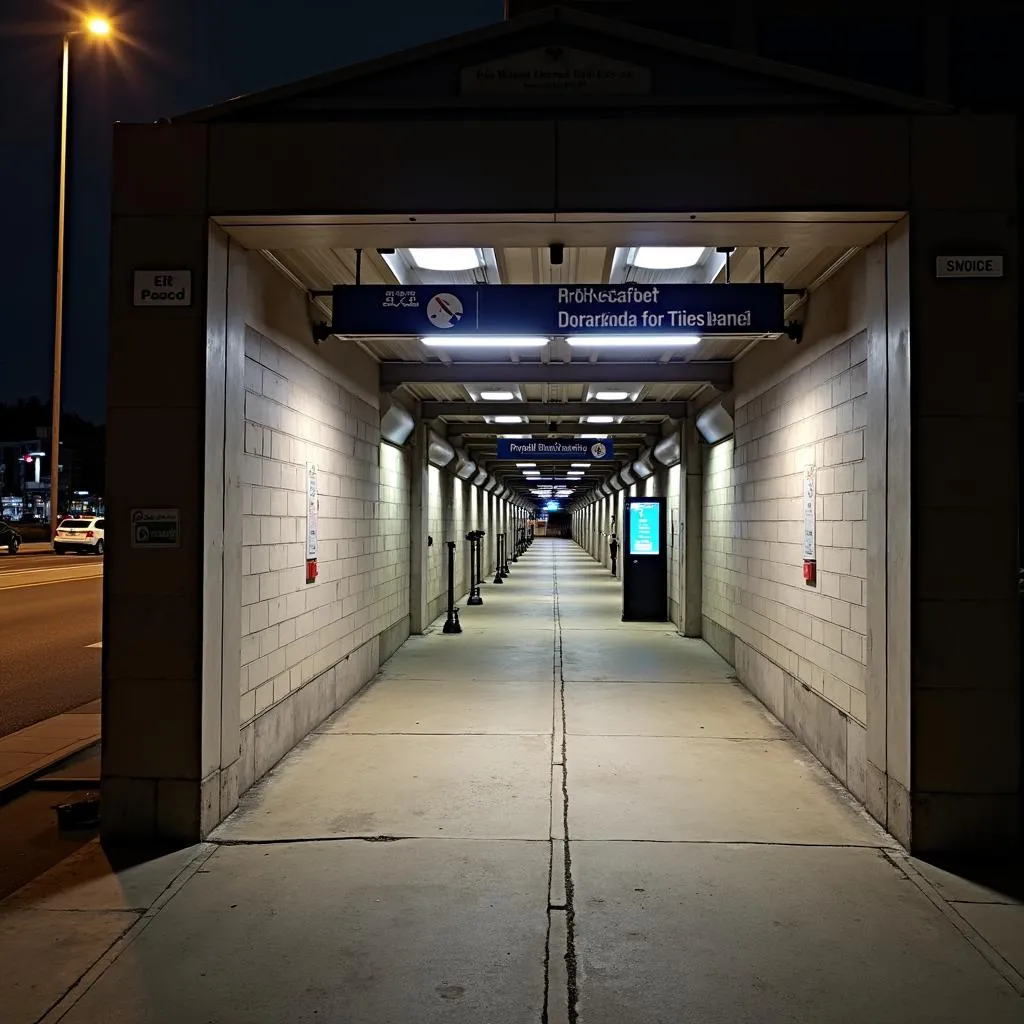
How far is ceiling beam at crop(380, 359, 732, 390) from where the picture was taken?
965 cm

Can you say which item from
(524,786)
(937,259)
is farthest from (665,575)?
(937,259)

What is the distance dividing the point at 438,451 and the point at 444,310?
326 inches

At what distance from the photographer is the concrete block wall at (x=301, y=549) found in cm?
564

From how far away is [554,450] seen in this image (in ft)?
50.1

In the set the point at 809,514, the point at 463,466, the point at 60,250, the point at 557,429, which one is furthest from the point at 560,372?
the point at 60,250

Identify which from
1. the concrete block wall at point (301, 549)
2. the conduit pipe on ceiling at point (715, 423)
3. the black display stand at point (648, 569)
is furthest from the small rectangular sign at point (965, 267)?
the black display stand at point (648, 569)

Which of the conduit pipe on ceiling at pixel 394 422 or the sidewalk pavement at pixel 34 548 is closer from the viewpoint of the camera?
the conduit pipe on ceiling at pixel 394 422

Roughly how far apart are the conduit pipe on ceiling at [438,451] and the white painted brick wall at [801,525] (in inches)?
188

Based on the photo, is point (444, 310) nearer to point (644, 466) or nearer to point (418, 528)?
point (418, 528)

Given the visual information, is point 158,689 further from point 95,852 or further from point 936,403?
point 936,403

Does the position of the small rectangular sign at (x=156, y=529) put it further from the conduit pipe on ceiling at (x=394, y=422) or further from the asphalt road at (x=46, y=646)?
the conduit pipe on ceiling at (x=394, y=422)

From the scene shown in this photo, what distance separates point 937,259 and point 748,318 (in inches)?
46.2

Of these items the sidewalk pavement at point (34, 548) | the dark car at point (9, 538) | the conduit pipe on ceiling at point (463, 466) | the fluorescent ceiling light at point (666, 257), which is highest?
the fluorescent ceiling light at point (666, 257)

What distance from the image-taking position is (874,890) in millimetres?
4078
